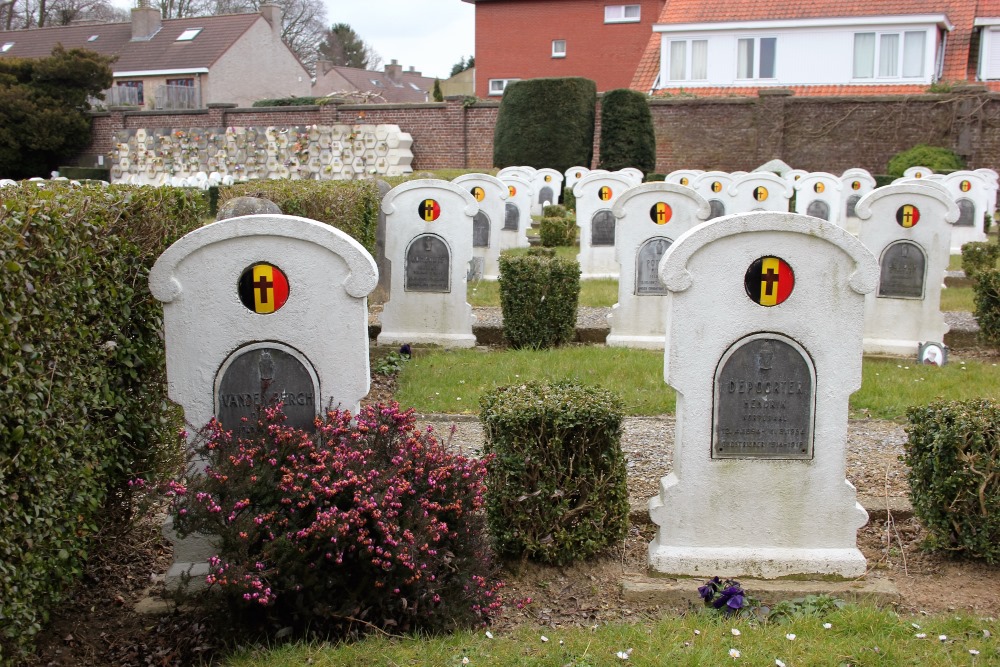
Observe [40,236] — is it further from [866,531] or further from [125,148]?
[125,148]

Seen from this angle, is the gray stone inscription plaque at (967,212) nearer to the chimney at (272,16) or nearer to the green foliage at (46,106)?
the green foliage at (46,106)

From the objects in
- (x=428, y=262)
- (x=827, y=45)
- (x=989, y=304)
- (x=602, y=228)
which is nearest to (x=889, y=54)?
(x=827, y=45)

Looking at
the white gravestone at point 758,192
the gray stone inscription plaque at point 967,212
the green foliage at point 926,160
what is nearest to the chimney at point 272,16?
the green foliage at point 926,160

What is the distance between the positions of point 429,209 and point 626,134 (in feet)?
61.4

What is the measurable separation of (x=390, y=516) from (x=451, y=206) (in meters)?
6.02

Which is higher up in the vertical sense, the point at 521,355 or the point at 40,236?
the point at 40,236

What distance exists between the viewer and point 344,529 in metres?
3.57

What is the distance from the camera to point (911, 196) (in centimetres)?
904

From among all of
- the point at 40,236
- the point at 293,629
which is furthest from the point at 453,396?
the point at 40,236

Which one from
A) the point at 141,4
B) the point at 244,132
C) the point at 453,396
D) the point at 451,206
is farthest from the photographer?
the point at 141,4

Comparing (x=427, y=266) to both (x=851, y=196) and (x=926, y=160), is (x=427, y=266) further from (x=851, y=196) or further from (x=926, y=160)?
(x=926, y=160)

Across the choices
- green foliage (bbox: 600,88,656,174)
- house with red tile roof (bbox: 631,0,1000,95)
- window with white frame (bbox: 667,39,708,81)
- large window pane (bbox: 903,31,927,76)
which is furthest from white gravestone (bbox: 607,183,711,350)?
large window pane (bbox: 903,31,927,76)

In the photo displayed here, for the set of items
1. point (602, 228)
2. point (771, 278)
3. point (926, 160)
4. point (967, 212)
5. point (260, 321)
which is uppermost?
point (926, 160)

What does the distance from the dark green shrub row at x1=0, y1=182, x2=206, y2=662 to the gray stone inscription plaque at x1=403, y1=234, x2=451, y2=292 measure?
183 inches
